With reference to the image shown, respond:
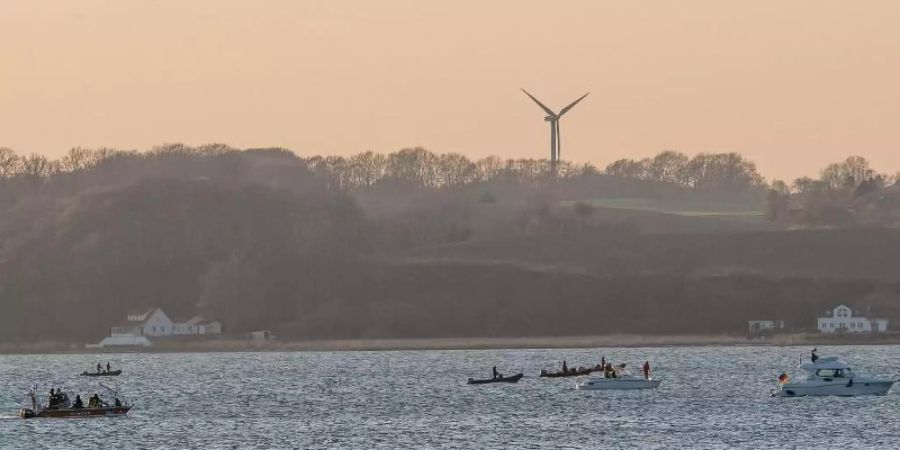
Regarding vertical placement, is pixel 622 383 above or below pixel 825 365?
below

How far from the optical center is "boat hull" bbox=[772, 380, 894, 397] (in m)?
152

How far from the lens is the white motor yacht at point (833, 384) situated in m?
152

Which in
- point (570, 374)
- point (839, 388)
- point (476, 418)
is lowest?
point (476, 418)

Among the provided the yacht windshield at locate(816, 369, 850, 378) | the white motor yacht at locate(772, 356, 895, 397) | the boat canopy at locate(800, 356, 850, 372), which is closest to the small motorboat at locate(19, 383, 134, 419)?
the white motor yacht at locate(772, 356, 895, 397)

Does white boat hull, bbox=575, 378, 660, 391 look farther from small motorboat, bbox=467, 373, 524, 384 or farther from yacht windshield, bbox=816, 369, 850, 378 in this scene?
yacht windshield, bbox=816, 369, 850, 378

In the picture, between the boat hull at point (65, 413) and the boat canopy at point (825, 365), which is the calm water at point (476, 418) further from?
the boat canopy at point (825, 365)

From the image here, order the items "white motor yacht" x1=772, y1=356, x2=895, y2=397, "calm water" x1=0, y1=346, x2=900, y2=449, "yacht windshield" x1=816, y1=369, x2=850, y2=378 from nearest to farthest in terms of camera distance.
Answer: "calm water" x1=0, y1=346, x2=900, y2=449 < "white motor yacht" x1=772, y1=356, x2=895, y2=397 < "yacht windshield" x1=816, y1=369, x2=850, y2=378

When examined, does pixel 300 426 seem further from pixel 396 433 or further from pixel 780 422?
pixel 780 422

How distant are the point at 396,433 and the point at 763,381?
54.7 metres

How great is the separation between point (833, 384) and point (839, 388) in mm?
545

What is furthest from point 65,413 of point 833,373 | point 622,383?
point 833,373

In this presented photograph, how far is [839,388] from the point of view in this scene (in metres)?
152

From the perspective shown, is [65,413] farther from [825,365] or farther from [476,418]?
[825,365]

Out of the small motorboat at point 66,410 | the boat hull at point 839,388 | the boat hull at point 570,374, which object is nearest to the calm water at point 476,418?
the boat hull at point 570,374
